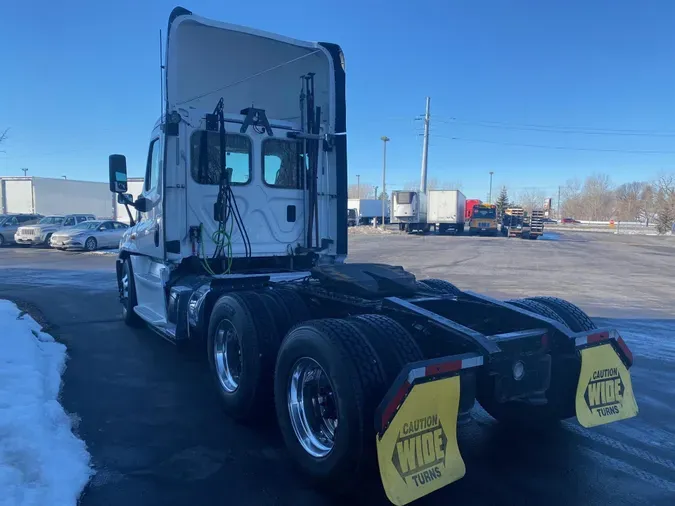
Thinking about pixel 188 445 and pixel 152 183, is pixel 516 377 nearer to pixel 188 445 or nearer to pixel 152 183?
pixel 188 445

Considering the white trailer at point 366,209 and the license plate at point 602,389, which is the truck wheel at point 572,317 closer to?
the license plate at point 602,389

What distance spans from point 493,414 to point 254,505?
2.31 m

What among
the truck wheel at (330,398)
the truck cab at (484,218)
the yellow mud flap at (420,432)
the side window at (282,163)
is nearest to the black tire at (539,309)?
the yellow mud flap at (420,432)

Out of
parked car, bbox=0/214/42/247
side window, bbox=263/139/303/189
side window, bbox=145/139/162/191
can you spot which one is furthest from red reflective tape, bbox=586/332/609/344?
parked car, bbox=0/214/42/247

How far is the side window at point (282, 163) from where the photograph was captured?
671 cm

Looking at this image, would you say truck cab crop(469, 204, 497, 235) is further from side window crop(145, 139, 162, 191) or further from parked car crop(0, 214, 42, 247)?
side window crop(145, 139, 162, 191)

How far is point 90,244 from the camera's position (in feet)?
80.9

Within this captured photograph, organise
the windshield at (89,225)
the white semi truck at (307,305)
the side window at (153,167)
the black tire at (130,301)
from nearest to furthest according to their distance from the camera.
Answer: the white semi truck at (307,305) → the side window at (153,167) → the black tire at (130,301) → the windshield at (89,225)

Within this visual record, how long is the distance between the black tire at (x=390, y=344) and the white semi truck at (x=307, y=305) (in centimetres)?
1

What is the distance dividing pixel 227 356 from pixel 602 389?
3169 millimetres

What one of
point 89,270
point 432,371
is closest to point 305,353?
point 432,371

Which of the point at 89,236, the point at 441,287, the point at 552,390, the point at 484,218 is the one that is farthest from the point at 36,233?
the point at 484,218

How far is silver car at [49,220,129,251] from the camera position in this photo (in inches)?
954

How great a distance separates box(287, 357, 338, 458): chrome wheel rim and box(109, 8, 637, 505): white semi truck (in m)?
0.01
